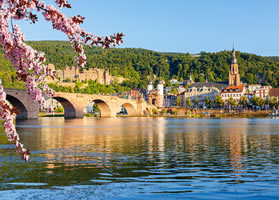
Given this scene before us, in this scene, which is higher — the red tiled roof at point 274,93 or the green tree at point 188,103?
the red tiled roof at point 274,93

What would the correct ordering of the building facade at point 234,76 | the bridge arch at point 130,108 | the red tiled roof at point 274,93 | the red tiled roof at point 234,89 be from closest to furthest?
1. the bridge arch at point 130,108
2. the red tiled roof at point 274,93
3. the red tiled roof at point 234,89
4. the building facade at point 234,76

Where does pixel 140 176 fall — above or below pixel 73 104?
below

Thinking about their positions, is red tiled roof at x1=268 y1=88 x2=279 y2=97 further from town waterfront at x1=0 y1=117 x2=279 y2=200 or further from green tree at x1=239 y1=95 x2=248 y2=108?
town waterfront at x1=0 y1=117 x2=279 y2=200

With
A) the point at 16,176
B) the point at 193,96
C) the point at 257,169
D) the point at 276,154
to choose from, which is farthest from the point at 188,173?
the point at 193,96

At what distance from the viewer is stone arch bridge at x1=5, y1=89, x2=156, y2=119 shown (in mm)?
77500

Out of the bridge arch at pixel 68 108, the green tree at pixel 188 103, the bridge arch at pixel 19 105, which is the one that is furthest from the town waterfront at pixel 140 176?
the green tree at pixel 188 103

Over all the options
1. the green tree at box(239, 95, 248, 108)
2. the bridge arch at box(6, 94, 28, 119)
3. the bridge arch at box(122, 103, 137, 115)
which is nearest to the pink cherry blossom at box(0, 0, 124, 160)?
the bridge arch at box(6, 94, 28, 119)

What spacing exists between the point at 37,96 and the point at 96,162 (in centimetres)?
1177

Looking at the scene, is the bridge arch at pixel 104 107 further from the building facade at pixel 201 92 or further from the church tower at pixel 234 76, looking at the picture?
the church tower at pixel 234 76

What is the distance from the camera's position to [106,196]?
→ 37.1 ft

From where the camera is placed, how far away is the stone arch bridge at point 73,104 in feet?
254

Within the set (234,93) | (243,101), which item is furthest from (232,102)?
(234,93)

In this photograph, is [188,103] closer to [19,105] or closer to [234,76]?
[234,76]

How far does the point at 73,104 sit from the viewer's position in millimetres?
93625
